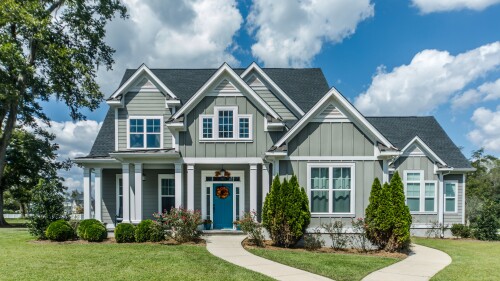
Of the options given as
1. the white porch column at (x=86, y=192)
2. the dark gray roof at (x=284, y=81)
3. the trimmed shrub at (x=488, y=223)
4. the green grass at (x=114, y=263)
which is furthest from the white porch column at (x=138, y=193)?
the trimmed shrub at (x=488, y=223)

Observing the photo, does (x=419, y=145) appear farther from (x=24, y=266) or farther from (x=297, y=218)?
(x=24, y=266)

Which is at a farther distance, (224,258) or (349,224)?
(349,224)

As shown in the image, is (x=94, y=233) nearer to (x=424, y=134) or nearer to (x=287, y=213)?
(x=287, y=213)

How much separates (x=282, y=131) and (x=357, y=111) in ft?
12.1

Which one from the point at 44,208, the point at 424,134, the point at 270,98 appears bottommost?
the point at 44,208

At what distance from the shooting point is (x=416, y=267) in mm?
9461

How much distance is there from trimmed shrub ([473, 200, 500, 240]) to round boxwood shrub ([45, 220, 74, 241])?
2031 centimetres

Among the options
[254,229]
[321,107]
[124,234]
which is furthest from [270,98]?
[124,234]

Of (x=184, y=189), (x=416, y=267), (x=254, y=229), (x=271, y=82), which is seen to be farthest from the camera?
(x=271, y=82)

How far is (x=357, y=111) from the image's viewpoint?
41.5ft

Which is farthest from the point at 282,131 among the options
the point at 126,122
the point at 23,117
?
the point at 23,117

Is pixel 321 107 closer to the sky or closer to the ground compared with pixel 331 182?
closer to the sky

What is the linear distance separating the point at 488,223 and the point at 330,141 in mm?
10995

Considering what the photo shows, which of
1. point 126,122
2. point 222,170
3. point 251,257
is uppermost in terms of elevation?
point 126,122
